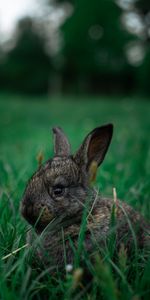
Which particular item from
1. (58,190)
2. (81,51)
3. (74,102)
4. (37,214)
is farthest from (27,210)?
(81,51)

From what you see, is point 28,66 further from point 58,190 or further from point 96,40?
point 58,190

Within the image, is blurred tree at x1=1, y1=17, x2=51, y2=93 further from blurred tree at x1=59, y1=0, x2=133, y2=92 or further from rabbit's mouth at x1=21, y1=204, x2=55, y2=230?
rabbit's mouth at x1=21, y1=204, x2=55, y2=230

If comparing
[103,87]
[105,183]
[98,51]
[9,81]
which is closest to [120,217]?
[105,183]

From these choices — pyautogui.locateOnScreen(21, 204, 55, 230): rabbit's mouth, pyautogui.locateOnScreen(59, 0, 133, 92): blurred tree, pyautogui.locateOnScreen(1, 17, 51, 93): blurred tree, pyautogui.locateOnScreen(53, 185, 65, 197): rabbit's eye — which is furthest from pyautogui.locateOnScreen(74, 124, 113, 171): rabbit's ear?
pyautogui.locateOnScreen(1, 17, 51, 93): blurred tree

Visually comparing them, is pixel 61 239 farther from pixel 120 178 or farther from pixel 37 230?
pixel 120 178

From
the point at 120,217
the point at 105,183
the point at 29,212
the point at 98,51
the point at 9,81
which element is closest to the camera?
the point at 29,212
